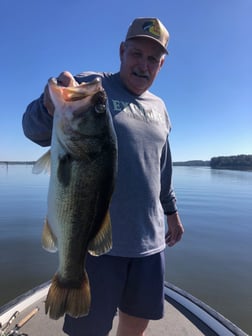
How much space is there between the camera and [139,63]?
2590 millimetres

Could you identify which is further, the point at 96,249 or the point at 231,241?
the point at 231,241

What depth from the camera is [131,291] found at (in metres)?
2.51

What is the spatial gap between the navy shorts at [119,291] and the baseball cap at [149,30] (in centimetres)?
173

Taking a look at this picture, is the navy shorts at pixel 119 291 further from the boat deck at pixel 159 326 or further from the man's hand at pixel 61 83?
the boat deck at pixel 159 326

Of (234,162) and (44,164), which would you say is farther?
(234,162)

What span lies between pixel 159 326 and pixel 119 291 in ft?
6.74

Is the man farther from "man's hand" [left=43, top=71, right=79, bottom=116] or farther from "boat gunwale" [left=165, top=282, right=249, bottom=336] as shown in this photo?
"boat gunwale" [left=165, top=282, right=249, bottom=336]

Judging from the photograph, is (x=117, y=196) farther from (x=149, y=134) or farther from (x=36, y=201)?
(x=36, y=201)

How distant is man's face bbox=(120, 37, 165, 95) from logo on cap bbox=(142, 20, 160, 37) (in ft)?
0.25

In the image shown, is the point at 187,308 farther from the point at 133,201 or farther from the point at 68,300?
the point at 68,300

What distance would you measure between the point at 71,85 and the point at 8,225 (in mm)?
11618

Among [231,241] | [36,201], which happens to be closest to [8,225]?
[36,201]

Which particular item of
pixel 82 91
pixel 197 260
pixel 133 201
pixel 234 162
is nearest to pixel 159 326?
pixel 133 201

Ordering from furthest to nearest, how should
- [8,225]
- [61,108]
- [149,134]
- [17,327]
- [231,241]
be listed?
1. [8,225]
2. [231,241]
3. [17,327]
4. [149,134]
5. [61,108]
